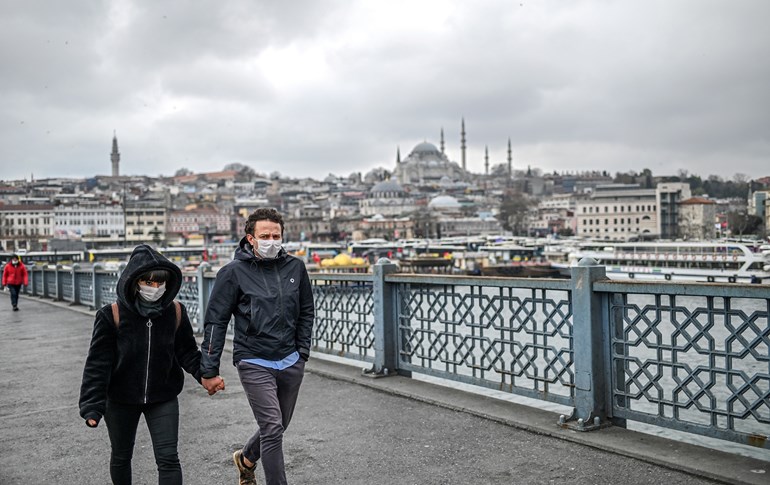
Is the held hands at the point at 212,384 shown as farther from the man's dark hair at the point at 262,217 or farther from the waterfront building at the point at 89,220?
the waterfront building at the point at 89,220

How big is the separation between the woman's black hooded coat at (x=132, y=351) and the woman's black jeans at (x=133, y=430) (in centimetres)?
4

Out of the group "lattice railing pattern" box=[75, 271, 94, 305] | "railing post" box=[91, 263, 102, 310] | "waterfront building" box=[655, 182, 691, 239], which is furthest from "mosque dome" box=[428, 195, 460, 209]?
"railing post" box=[91, 263, 102, 310]

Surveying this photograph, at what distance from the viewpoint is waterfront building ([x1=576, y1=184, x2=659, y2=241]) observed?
103 meters

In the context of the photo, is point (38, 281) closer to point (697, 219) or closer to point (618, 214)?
point (697, 219)

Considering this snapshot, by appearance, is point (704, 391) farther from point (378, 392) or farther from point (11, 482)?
point (11, 482)

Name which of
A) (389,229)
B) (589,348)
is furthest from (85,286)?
(389,229)

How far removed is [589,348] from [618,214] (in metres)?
108

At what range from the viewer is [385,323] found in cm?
674

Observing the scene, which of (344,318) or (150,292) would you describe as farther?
(344,318)

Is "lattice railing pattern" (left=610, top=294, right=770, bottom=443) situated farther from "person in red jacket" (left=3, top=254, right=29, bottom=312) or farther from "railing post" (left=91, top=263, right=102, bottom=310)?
"person in red jacket" (left=3, top=254, right=29, bottom=312)

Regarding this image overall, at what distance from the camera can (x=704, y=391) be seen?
13.9 ft

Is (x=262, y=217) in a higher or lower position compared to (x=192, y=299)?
higher

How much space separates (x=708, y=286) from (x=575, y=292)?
2.98 ft

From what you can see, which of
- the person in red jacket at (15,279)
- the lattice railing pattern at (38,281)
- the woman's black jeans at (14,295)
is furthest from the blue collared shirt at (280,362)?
the lattice railing pattern at (38,281)
